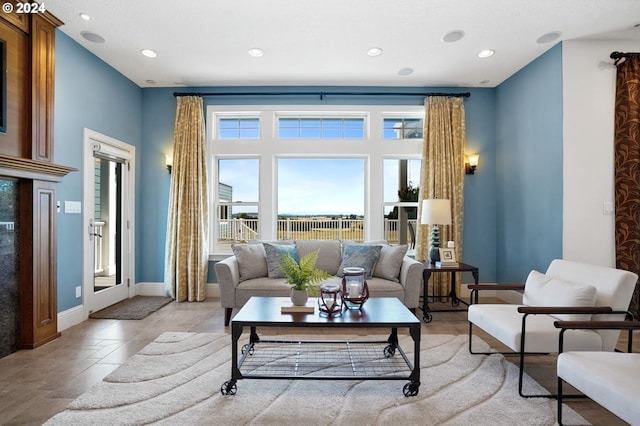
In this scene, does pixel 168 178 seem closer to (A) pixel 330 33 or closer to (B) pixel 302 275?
(A) pixel 330 33

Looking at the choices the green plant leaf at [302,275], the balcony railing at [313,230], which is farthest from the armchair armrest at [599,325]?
the balcony railing at [313,230]

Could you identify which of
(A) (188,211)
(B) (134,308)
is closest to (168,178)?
(A) (188,211)

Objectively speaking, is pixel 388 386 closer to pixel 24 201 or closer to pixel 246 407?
pixel 246 407

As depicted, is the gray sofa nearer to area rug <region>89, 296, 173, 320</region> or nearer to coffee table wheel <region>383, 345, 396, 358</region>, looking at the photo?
coffee table wheel <region>383, 345, 396, 358</region>

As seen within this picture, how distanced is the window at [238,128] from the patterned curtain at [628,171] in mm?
4350

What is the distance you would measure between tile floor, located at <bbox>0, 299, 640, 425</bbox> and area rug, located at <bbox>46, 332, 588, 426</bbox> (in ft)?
0.48

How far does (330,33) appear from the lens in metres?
3.63

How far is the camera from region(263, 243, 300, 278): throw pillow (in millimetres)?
4137

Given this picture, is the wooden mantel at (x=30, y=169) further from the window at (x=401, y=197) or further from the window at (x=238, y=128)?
the window at (x=401, y=197)

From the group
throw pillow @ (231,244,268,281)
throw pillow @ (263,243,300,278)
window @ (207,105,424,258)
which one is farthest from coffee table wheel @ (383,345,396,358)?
window @ (207,105,424,258)

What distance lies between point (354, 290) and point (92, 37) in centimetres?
375

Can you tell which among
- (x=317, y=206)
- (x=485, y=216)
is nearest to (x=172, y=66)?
(x=317, y=206)

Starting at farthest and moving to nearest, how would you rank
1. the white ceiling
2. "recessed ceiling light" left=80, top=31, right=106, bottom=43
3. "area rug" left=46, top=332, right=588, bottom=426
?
"recessed ceiling light" left=80, top=31, right=106, bottom=43 < the white ceiling < "area rug" left=46, top=332, right=588, bottom=426

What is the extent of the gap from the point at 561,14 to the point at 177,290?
5.31 m
